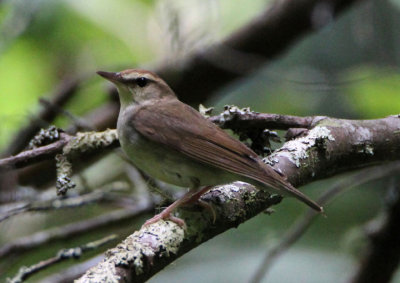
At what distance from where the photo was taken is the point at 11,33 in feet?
16.4

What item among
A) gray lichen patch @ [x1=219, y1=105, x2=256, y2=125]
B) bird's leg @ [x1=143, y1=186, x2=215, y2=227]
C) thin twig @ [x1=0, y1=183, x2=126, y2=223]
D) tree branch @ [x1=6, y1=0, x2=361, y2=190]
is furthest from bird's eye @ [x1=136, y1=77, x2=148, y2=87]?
tree branch @ [x1=6, y1=0, x2=361, y2=190]

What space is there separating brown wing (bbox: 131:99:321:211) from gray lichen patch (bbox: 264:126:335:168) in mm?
154

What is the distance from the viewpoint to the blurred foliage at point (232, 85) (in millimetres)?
4492

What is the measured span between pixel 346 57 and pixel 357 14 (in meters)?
0.41

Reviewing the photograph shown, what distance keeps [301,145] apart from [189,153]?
56 centimetres

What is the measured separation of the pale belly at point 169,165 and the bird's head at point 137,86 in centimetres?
56

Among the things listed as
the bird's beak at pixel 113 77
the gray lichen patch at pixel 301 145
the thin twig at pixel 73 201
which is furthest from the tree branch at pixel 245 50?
the gray lichen patch at pixel 301 145

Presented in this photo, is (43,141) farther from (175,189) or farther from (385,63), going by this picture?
(385,63)

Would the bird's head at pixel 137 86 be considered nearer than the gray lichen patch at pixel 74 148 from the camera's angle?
No

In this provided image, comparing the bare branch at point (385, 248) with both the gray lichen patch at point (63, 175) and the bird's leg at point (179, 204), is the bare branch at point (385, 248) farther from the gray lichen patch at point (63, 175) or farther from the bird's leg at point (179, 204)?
the gray lichen patch at point (63, 175)

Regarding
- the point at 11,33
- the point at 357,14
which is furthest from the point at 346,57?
the point at 11,33

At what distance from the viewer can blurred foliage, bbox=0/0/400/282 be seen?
14.7 ft

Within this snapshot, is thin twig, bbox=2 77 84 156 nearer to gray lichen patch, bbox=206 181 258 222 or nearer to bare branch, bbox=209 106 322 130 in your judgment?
bare branch, bbox=209 106 322 130

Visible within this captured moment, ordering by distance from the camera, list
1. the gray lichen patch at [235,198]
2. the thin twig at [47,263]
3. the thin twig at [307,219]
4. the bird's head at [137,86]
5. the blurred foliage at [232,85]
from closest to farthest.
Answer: the gray lichen patch at [235,198] → the thin twig at [47,263] → the bird's head at [137,86] → the thin twig at [307,219] → the blurred foliage at [232,85]
